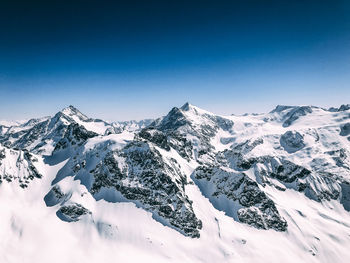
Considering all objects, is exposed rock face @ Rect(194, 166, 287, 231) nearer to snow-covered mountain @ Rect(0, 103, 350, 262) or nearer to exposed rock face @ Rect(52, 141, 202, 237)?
snow-covered mountain @ Rect(0, 103, 350, 262)

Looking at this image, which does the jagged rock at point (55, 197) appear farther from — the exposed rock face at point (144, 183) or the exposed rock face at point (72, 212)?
the exposed rock face at point (144, 183)

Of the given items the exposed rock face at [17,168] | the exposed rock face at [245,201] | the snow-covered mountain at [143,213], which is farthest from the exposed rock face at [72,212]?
the exposed rock face at [245,201]

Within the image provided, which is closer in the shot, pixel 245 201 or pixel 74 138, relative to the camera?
pixel 245 201

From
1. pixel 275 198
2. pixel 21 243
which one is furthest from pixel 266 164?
pixel 21 243

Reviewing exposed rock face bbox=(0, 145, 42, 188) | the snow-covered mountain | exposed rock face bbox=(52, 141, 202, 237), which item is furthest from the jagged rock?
exposed rock face bbox=(0, 145, 42, 188)

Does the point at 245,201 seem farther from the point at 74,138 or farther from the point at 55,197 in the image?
the point at 74,138

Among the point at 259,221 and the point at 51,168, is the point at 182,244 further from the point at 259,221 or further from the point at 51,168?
the point at 51,168

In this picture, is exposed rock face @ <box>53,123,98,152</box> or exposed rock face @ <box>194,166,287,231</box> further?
exposed rock face @ <box>53,123,98,152</box>

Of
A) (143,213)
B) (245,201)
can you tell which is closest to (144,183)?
(143,213)
